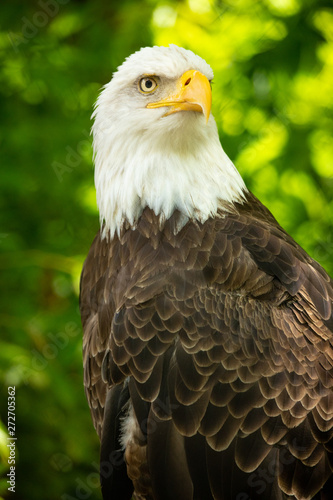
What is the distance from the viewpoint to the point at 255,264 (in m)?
2.96

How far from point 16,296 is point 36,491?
134 cm

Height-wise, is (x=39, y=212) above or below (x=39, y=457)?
above

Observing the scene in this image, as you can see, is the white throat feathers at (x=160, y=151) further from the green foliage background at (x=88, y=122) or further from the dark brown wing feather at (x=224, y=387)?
the green foliage background at (x=88, y=122)

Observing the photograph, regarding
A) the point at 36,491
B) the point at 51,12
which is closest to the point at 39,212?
the point at 51,12

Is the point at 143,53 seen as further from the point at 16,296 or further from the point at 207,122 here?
the point at 16,296

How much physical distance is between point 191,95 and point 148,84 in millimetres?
257

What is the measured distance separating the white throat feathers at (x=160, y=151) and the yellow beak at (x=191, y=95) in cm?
3

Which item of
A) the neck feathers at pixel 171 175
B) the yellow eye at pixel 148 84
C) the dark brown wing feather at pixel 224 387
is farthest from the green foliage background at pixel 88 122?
the dark brown wing feather at pixel 224 387

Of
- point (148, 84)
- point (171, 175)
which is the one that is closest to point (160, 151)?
point (171, 175)

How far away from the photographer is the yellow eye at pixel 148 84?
10.3 ft

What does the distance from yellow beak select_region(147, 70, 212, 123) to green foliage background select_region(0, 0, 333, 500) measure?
2.96ft

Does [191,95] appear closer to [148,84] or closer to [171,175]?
[148,84]

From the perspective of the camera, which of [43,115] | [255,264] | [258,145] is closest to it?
[255,264]

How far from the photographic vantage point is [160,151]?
317 centimetres
